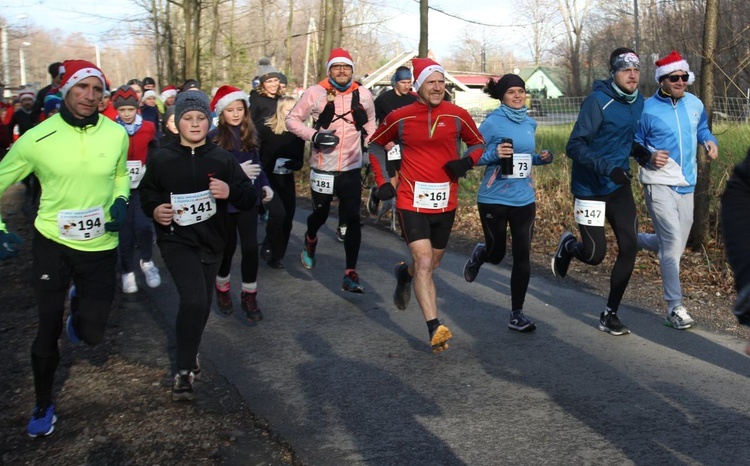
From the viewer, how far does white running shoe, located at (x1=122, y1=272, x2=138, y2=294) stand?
8500 millimetres

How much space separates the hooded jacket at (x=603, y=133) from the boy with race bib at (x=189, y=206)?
8.55 feet

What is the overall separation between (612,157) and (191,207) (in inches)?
128

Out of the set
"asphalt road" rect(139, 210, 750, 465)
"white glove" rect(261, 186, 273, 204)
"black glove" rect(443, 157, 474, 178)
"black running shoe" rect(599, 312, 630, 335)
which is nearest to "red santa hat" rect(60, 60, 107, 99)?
"white glove" rect(261, 186, 273, 204)

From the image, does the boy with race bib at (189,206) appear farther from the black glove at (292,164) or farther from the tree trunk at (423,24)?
the tree trunk at (423,24)

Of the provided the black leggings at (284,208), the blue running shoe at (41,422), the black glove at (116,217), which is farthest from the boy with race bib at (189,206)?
the black leggings at (284,208)

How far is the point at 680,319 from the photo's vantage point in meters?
6.68

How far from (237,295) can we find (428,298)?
2.80 m

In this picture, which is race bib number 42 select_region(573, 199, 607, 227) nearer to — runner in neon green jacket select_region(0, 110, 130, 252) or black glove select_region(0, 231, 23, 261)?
runner in neon green jacket select_region(0, 110, 130, 252)

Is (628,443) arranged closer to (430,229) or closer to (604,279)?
(430,229)

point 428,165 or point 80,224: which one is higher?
point 428,165

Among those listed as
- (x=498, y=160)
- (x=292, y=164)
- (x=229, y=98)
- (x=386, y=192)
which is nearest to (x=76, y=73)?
(x=229, y=98)

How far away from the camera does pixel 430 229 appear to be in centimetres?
641

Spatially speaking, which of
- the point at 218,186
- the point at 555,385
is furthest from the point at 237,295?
the point at 555,385

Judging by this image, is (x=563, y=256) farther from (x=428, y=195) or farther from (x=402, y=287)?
(x=428, y=195)
